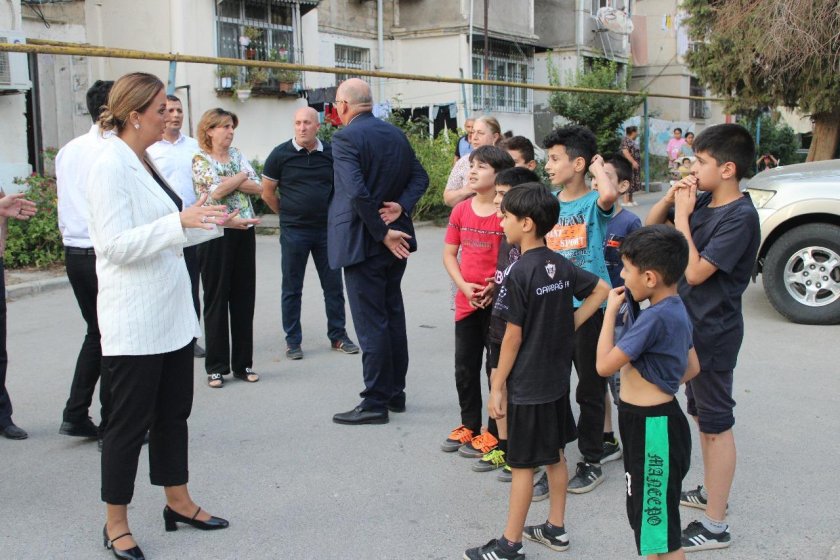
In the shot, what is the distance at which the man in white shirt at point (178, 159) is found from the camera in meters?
5.63

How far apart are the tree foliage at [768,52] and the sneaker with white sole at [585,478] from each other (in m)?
9.54

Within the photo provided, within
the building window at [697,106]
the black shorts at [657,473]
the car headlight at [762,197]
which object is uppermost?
the building window at [697,106]

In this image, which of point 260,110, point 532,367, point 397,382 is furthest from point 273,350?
point 260,110

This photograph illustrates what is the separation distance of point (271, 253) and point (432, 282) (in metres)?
2.93

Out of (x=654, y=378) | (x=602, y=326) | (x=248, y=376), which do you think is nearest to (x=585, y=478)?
(x=602, y=326)

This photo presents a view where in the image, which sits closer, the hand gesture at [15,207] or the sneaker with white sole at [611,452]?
the hand gesture at [15,207]

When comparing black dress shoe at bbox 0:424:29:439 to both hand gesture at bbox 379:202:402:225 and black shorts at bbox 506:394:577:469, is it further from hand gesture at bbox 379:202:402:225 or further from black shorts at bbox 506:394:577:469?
black shorts at bbox 506:394:577:469

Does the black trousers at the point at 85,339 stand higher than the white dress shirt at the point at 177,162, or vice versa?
the white dress shirt at the point at 177,162

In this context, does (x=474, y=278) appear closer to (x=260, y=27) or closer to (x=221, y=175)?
(x=221, y=175)

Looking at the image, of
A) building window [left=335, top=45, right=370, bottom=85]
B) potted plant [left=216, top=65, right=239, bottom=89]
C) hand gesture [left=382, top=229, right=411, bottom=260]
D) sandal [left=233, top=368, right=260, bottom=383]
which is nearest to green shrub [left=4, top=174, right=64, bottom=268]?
sandal [left=233, top=368, right=260, bottom=383]

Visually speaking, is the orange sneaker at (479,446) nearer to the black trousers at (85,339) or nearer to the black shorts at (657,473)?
the black shorts at (657,473)

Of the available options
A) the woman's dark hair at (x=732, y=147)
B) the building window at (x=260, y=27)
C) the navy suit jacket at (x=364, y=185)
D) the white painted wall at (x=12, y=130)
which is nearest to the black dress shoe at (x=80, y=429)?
the navy suit jacket at (x=364, y=185)

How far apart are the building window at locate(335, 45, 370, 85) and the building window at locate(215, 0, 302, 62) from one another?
2896mm

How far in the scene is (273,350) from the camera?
6867 mm
